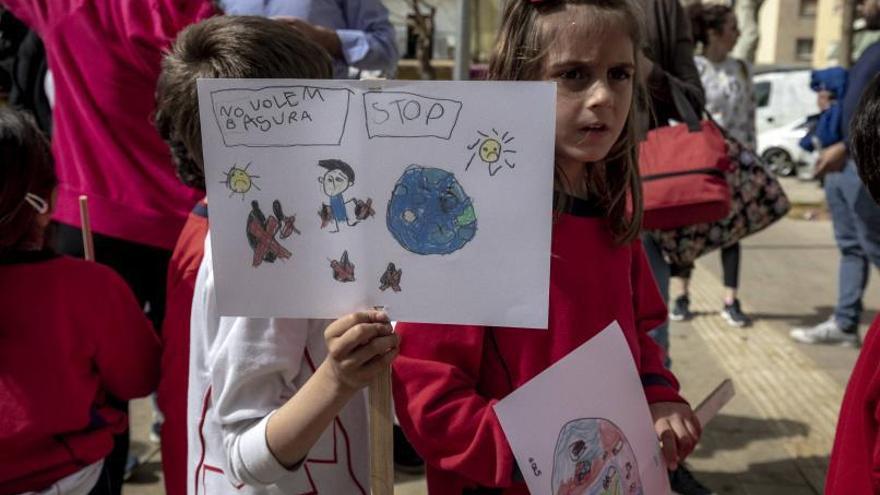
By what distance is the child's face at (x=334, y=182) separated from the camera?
52.1 inches

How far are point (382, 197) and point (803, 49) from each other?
4206cm

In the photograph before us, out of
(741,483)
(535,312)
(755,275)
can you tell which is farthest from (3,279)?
(755,275)


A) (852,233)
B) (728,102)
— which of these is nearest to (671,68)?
(852,233)

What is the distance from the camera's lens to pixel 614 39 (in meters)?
1.59

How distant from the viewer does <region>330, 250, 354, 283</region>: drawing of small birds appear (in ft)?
4.42

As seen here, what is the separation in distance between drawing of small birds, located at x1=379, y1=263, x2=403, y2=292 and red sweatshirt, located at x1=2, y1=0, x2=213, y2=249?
4.49 ft

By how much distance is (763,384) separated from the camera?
443 cm

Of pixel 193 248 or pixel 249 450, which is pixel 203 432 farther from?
pixel 193 248

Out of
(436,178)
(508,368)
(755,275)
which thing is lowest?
(755,275)

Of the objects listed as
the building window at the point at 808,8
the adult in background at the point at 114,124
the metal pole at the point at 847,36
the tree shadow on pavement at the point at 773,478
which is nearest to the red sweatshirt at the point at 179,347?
the adult in background at the point at 114,124

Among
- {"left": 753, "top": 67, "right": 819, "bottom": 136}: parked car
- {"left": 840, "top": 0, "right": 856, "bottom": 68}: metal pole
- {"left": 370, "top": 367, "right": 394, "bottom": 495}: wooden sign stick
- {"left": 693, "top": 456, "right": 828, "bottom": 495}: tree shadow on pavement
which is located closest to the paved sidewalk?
{"left": 693, "top": 456, "right": 828, "bottom": 495}: tree shadow on pavement

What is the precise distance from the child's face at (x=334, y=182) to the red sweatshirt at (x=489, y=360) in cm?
31

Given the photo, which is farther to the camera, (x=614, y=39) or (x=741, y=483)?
(x=741, y=483)

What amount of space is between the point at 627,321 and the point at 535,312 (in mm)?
421
